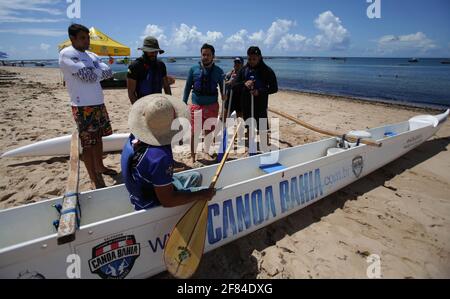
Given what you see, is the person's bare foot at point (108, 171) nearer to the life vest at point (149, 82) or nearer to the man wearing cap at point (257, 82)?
the life vest at point (149, 82)

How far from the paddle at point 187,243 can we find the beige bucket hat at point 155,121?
2.28 ft

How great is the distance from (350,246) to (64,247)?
8.68 ft

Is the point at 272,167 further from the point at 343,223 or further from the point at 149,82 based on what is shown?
the point at 149,82

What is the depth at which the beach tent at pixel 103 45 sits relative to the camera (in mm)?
10625

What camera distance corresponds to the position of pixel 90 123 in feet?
10.2

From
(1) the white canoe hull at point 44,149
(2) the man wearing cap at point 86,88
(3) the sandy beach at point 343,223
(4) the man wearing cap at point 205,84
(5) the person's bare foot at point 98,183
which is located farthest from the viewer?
(1) the white canoe hull at point 44,149

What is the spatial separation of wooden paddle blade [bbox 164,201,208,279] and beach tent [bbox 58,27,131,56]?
36.1ft

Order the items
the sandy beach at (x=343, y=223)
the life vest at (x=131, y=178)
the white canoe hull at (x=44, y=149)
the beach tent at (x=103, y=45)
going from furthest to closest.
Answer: the beach tent at (x=103, y=45), the white canoe hull at (x=44, y=149), the sandy beach at (x=343, y=223), the life vest at (x=131, y=178)

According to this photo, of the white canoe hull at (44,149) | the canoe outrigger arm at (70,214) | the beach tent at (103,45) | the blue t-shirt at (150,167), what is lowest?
A: the canoe outrigger arm at (70,214)

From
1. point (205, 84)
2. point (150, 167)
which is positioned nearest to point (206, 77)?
point (205, 84)

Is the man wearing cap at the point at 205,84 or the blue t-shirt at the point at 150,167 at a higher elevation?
the man wearing cap at the point at 205,84

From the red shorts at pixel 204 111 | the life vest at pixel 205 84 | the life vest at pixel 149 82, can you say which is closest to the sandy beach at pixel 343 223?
the red shorts at pixel 204 111
